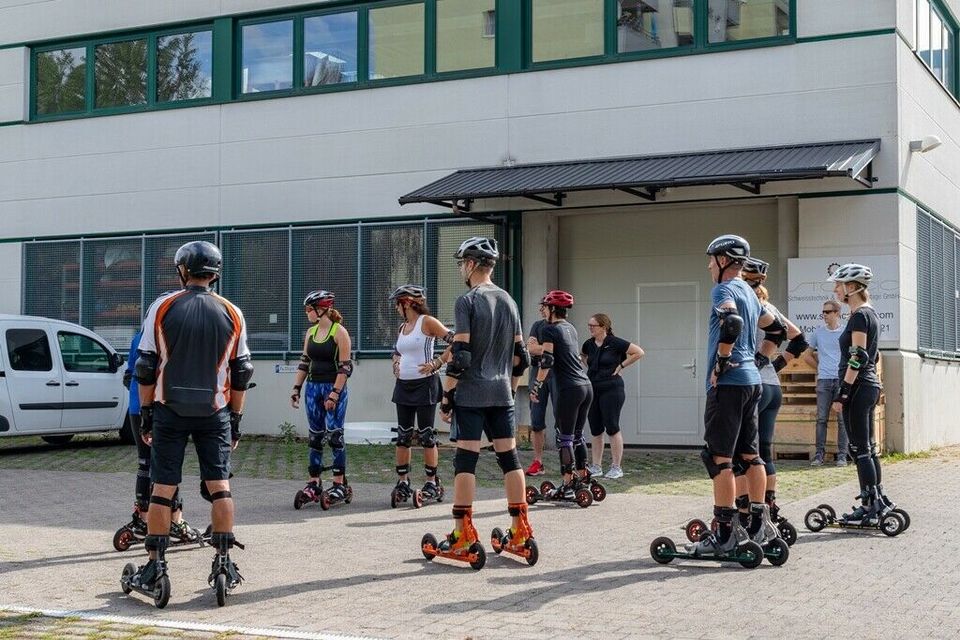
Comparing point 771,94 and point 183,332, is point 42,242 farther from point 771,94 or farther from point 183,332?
point 183,332

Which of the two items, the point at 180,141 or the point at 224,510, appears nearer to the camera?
the point at 224,510

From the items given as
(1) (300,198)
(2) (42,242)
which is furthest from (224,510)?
(2) (42,242)

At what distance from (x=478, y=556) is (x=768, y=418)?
100 inches

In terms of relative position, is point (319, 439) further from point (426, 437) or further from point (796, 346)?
point (796, 346)

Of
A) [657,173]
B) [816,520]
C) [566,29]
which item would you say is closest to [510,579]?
[816,520]

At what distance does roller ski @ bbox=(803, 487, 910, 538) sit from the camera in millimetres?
9930

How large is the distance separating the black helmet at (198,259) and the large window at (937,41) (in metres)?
13.2

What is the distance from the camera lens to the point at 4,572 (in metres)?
8.34

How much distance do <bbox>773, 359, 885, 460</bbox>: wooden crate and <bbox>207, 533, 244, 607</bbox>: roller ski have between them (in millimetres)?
9801

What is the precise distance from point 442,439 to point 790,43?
7261mm

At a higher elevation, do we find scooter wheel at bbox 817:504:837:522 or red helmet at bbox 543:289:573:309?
red helmet at bbox 543:289:573:309

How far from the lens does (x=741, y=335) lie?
849cm

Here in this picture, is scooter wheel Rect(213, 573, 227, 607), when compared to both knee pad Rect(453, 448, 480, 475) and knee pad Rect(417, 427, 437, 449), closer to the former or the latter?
knee pad Rect(453, 448, 480, 475)

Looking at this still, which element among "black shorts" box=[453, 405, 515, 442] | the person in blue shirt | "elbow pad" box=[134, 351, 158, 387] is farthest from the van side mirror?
the person in blue shirt
